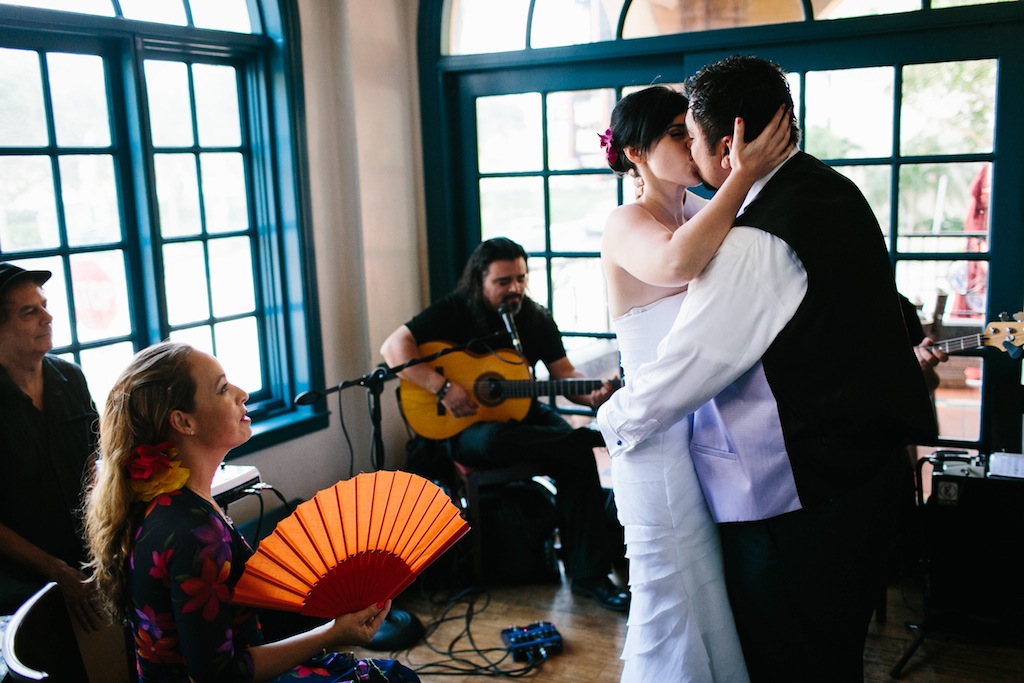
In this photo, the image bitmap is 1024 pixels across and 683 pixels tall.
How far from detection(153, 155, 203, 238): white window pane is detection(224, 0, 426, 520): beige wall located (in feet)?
1.61

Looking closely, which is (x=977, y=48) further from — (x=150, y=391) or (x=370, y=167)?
(x=150, y=391)

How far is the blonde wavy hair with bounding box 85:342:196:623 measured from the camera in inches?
63.8

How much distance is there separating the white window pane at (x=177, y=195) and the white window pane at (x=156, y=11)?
0.48 m

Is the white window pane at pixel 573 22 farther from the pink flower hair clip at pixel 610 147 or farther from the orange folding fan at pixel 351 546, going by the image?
the orange folding fan at pixel 351 546

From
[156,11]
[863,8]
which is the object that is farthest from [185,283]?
[863,8]

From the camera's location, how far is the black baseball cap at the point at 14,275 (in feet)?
7.96

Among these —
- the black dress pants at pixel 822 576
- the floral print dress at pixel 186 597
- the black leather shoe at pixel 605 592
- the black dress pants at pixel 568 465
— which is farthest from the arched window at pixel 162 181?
the black dress pants at pixel 822 576

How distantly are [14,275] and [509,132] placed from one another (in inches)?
90.4

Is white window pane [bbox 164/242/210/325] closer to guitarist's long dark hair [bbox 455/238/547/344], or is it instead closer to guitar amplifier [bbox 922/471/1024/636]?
guitarist's long dark hair [bbox 455/238/547/344]

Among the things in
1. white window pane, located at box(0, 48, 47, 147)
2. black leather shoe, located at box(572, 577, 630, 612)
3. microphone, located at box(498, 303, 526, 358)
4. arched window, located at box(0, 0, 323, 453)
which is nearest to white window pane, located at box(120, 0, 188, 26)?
arched window, located at box(0, 0, 323, 453)

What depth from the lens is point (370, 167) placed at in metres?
3.96

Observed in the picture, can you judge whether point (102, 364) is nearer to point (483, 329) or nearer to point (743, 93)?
point (483, 329)

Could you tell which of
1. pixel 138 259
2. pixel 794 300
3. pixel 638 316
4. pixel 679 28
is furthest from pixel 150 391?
pixel 679 28

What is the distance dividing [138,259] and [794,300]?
2.54 metres
